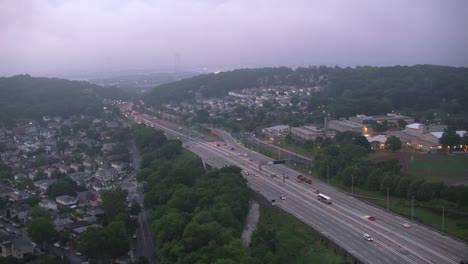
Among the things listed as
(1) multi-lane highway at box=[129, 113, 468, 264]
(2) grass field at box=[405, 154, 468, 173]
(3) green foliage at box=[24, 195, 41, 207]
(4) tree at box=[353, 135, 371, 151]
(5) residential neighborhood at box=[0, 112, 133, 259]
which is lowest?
(5) residential neighborhood at box=[0, 112, 133, 259]

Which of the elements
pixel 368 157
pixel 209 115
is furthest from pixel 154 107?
pixel 368 157

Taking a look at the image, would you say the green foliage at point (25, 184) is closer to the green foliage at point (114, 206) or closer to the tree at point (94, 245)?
the green foliage at point (114, 206)

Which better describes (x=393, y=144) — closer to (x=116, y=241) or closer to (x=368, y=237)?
(x=368, y=237)

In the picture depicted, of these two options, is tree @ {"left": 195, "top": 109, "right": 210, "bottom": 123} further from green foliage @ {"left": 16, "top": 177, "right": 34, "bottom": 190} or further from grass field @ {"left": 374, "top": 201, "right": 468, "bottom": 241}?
grass field @ {"left": 374, "top": 201, "right": 468, "bottom": 241}

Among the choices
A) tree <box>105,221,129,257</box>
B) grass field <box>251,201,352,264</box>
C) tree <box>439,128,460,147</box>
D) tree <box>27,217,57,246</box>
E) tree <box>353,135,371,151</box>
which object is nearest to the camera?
grass field <box>251,201,352,264</box>

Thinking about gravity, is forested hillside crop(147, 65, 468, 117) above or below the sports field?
above

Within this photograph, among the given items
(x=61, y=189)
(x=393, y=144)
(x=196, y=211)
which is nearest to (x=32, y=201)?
(x=61, y=189)

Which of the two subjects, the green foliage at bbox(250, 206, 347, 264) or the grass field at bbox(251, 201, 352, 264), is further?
the grass field at bbox(251, 201, 352, 264)

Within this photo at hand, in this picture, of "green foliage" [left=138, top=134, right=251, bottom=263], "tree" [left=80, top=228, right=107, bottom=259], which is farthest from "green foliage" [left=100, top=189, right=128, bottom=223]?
"tree" [left=80, top=228, right=107, bottom=259]

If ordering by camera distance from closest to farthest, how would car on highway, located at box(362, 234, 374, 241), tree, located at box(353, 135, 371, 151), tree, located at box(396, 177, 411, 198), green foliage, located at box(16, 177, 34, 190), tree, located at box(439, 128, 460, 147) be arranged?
car on highway, located at box(362, 234, 374, 241)
tree, located at box(396, 177, 411, 198)
green foliage, located at box(16, 177, 34, 190)
tree, located at box(439, 128, 460, 147)
tree, located at box(353, 135, 371, 151)
